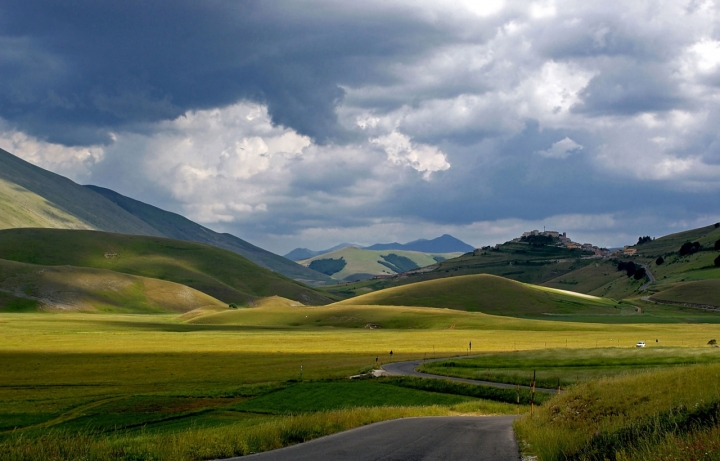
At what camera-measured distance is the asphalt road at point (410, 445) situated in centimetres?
2041

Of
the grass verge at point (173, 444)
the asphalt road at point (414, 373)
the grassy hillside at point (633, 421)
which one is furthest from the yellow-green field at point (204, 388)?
the grassy hillside at point (633, 421)

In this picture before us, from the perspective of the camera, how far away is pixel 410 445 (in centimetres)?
2264

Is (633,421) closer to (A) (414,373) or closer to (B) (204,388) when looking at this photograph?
Result: (A) (414,373)

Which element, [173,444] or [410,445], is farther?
[410,445]

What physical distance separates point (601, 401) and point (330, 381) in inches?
1550

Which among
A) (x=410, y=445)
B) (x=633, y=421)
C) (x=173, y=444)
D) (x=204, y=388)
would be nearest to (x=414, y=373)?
(x=204, y=388)

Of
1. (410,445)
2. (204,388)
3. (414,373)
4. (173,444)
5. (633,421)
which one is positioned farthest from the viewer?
(414,373)

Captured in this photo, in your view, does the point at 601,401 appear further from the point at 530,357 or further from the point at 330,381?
the point at 530,357

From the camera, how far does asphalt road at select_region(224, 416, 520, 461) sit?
20406 mm

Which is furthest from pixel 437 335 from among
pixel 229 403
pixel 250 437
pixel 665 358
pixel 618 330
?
pixel 250 437

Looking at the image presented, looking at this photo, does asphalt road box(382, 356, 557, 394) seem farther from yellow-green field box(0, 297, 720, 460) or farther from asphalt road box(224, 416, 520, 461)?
asphalt road box(224, 416, 520, 461)

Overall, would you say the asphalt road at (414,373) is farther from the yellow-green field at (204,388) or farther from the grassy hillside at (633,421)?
the grassy hillside at (633,421)

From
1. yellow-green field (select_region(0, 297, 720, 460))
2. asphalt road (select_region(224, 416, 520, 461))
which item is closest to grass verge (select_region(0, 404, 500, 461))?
yellow-green field (select_region(0, 297, 720, 460))

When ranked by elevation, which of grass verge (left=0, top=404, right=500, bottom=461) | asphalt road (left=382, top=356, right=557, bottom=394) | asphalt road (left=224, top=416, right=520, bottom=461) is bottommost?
asphalt road (left=382, top=356, right=557, bottom=394)
